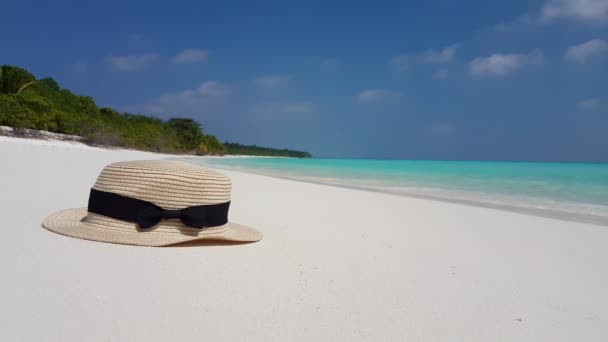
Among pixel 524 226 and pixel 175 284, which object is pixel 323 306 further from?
pixel 524 226

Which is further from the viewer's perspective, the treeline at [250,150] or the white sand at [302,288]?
the treeline at [250,150]

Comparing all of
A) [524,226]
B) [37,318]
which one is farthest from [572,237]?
[37,318]

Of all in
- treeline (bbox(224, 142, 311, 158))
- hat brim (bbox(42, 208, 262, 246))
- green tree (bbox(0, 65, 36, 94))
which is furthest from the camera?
treeline (bbox(224, 142, 311, 158))

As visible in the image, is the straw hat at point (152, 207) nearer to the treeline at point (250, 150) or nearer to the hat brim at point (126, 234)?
the hat brim at point (126, 234)

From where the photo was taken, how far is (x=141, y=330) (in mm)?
1187

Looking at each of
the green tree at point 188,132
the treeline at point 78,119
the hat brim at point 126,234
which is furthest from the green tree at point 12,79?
the hat brim at point 126,234

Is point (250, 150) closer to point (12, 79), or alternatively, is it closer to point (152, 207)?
point (12, 79)

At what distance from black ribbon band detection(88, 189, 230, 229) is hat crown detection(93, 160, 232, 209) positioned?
0.03m

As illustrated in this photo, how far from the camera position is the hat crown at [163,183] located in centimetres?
220

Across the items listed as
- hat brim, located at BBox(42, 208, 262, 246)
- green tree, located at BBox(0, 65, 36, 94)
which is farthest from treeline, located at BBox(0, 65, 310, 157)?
hat brim, located at BBox(42, 208, 262, 246)

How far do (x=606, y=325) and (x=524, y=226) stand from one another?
8.51 feet

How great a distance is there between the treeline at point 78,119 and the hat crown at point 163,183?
25296 mm

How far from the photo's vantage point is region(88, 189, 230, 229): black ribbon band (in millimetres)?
2160

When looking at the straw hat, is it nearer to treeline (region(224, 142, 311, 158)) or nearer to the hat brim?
the hat brim
